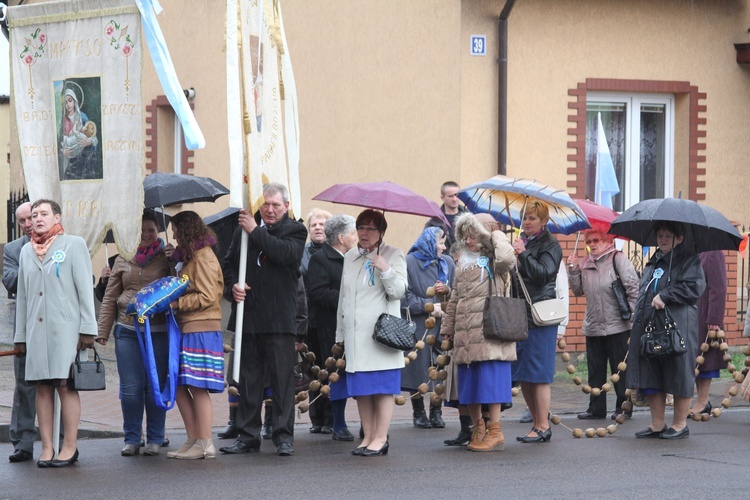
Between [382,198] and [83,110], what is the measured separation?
222 centimetres

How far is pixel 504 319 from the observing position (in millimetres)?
9852

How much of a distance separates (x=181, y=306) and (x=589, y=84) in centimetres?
892

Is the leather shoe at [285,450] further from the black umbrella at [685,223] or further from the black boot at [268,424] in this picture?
the black umbrella at [685,223]

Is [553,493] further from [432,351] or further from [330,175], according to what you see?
[330,175]

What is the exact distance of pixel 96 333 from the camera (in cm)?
927

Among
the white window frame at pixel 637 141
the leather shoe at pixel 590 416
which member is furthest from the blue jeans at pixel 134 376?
the white window frame at pixel 637 141

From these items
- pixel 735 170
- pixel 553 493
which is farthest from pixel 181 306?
pixel 735 170

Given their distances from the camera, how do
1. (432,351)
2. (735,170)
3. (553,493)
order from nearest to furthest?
(553,493)
(432,351)
(735,170)

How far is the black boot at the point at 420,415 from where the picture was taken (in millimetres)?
11734

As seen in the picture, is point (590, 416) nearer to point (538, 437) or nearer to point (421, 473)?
point (538, 437)

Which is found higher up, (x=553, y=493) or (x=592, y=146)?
(x=592, y=146)

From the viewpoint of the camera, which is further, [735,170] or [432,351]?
[735,170]

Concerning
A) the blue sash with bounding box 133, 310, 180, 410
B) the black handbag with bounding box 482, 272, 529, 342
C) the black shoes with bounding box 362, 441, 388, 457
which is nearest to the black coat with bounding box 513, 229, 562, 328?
the black handbag with bounding box 482, 272, 529, 342

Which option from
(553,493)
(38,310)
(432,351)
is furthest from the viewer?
(432,351)
